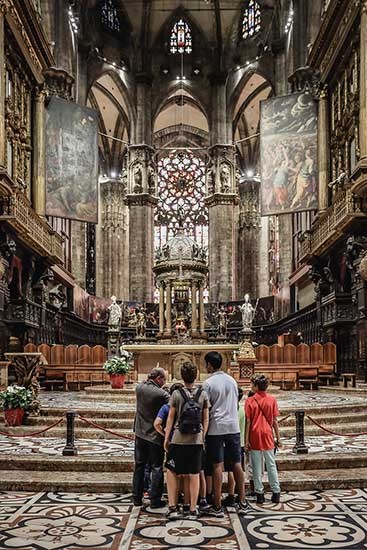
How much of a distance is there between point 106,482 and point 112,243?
40.6 meters

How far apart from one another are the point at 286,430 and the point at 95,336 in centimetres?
2790

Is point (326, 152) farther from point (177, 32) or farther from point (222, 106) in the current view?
point (177, 32)

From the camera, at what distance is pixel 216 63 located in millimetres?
42438

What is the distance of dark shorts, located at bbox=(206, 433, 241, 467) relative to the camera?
21.3 ft

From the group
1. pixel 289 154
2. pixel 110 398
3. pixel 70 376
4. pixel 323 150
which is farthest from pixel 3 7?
pixel 110 398

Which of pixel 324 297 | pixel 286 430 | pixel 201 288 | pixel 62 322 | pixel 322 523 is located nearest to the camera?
pixel 322 523

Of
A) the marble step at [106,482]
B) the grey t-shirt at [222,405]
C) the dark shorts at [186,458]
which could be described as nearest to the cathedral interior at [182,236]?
the marble step at [106,482]

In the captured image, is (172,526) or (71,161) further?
(71,161)

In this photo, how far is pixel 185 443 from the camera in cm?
619

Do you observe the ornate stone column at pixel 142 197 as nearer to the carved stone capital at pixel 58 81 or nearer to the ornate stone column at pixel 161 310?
the carved stone capital at pixel 58 81

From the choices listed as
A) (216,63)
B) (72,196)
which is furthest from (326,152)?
(216,63)

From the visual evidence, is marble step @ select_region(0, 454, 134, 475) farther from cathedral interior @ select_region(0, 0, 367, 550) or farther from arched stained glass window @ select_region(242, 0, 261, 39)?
arched stained glass window @ select_region(242, 0, 261, 39)

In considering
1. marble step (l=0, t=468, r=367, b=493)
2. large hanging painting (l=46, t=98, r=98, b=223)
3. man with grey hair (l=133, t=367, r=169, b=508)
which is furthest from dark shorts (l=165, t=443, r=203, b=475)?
large hanging painting (l=46, t=98, r=98, b=223)

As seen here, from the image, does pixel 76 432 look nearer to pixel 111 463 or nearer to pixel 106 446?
pixel 106 446
